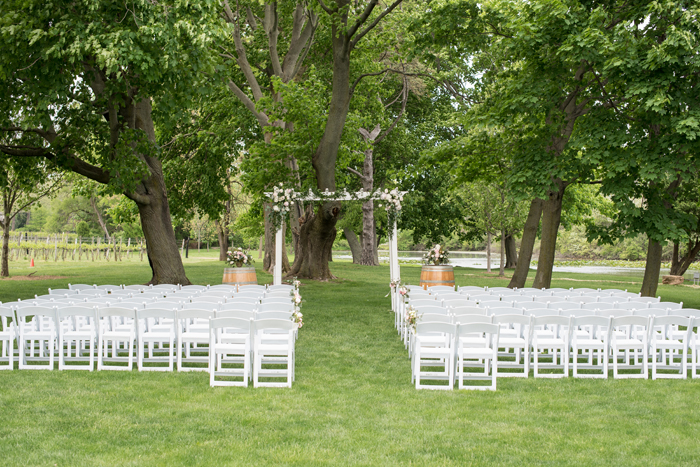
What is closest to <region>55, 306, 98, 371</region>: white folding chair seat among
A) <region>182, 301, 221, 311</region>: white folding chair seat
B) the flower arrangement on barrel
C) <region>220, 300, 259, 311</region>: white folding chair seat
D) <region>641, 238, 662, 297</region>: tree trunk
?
<region>182, 301, 221, 311</region>: white folding chair seat

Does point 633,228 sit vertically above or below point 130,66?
below

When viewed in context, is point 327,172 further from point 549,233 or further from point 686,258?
point 686,258

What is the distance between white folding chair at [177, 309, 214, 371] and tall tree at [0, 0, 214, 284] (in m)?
5.11

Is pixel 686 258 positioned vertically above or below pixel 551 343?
above

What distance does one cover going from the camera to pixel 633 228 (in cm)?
1519

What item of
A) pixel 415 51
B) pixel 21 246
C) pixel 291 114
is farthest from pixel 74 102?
pixel 21 246

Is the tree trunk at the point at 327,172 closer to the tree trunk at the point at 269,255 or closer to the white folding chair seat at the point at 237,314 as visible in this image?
the tree trunk at the point at 269,255

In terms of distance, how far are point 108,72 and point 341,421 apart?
8.07m

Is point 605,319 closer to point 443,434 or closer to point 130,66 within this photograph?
point 443,434

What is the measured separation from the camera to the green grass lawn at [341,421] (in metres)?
4.83

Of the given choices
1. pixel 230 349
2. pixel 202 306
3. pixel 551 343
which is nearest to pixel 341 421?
pixel 230 349

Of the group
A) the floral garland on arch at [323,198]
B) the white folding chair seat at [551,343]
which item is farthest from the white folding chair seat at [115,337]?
the floral garland on arch at [323,198]

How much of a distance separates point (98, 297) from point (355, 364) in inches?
163

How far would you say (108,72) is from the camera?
432 inches
